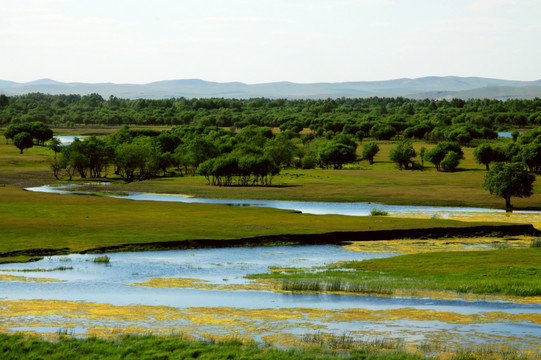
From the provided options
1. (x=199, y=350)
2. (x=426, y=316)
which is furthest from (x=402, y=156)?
(x=199, y=350)

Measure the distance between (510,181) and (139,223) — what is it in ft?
195

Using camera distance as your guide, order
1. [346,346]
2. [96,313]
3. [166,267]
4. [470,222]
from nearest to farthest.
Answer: [346,346]
[96,313]
[166,267]
[470,222]

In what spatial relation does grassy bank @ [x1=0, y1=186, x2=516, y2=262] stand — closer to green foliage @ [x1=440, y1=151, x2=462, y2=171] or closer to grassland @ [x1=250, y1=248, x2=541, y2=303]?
grassland @ [x1=250, y1=248, x2=541, y2=303]

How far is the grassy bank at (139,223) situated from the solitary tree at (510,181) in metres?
22.6

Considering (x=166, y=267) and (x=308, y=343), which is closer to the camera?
(x=308, y=343)

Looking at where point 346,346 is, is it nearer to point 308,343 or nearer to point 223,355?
point 308,343

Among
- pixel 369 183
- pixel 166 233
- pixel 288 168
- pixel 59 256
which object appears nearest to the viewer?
pixel 59 256

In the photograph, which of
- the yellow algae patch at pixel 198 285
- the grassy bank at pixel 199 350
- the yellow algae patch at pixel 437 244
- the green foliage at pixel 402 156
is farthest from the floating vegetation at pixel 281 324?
the green foliage at pixel 402 156

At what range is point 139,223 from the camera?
86125 mm

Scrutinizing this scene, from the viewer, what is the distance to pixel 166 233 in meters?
78.9

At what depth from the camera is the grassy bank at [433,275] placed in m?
52.1

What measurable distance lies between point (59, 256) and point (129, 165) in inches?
4060

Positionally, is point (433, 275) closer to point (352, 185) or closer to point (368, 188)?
point (368, 188)

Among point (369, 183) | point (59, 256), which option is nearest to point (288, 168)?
point (369, 183)
